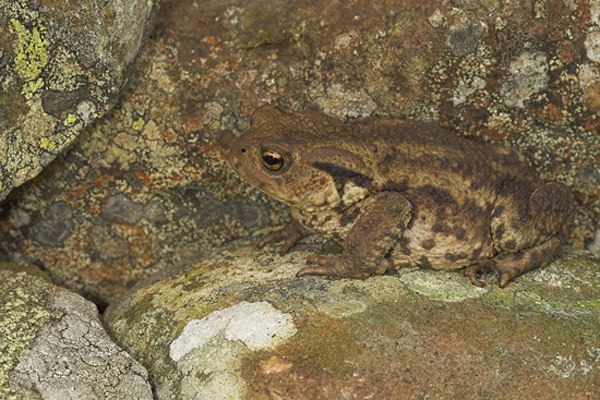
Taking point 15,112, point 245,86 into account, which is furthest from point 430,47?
point 15,112

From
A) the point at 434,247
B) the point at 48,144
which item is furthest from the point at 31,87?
the point at 434,247

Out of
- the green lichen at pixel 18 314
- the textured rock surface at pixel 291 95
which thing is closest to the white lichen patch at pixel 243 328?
the green lichen at pixel 18 314

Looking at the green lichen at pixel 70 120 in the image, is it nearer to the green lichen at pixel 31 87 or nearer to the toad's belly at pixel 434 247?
the green lichen at pixel 31 87

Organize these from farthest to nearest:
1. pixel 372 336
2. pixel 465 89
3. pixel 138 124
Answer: pixel 138 124 → pixel 465 89 → pixel 372 336

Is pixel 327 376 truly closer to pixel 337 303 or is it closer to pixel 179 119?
pixel 337 303

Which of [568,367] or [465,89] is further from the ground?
[465,89]

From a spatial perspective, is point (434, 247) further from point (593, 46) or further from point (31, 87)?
point (31, 87)

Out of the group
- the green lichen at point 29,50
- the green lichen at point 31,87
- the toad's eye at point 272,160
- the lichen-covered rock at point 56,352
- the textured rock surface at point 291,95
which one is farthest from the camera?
the textured rock surface at point 291,95
